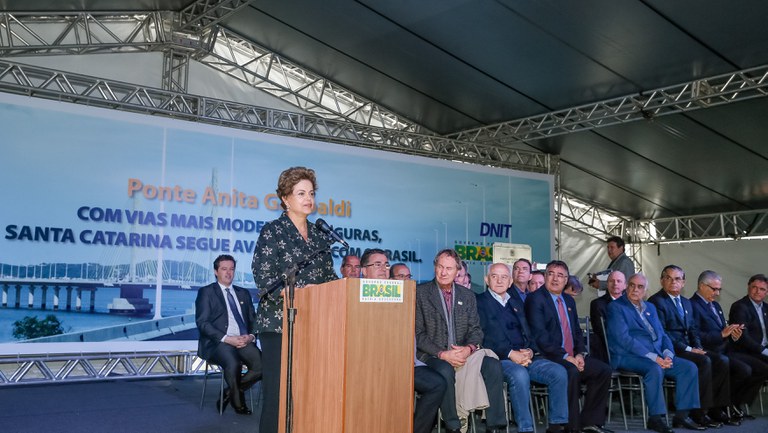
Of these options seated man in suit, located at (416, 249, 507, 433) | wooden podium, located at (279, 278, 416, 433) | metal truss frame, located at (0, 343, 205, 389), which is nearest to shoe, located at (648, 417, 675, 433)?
seated man in suit, located at (416, 249, 507, 433)

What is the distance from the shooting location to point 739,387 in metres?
5.70

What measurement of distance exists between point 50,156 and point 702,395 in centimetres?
616

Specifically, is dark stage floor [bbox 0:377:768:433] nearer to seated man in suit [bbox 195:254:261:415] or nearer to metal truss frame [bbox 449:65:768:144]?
seated man in suit [bbox 195:254:261:415]

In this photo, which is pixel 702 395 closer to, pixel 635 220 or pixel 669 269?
pixel 669 269

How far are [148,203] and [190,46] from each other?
3.00 m

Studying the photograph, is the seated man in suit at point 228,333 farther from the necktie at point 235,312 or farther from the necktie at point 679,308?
the necktie at point 679,308

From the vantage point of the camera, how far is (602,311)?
5.52 metres

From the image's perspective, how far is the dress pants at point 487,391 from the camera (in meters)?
4.05

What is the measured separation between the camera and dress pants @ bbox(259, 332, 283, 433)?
283 cm

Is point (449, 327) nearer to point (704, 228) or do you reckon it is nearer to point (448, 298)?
point (448, 298)

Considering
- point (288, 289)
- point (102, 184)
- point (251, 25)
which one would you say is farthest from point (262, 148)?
point (288, 289)

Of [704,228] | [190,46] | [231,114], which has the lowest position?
[704,228]

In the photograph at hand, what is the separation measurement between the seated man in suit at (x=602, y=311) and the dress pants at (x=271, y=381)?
3359mm

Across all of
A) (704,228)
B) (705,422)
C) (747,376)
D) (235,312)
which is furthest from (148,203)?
(704,228)
